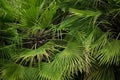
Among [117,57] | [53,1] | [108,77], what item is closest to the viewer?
[117,57]

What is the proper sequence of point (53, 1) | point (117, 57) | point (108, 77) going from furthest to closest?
point (53, 1), point (108, 77), point (117, 57)

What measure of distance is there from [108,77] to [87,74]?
0.56 ft

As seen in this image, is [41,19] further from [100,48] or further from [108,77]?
[108,77]

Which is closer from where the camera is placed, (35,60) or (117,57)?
(117,57)

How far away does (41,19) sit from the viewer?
2406 mm

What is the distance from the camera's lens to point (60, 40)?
2.41m

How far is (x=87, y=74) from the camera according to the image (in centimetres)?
230

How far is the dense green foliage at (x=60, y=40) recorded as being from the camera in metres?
2.19

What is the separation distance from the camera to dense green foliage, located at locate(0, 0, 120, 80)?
2193 millimetres

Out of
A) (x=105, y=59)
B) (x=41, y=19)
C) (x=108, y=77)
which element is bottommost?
(x=108, y=77)

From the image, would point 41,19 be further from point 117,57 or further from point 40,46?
point 117,57

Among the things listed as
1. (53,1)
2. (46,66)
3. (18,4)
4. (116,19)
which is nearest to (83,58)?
(46,66)

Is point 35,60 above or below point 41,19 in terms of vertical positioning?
below

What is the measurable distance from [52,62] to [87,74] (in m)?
0.30
